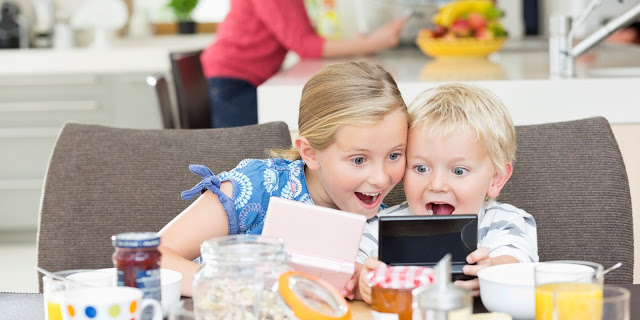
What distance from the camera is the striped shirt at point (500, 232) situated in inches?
60.2

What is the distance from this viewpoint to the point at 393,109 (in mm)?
1549

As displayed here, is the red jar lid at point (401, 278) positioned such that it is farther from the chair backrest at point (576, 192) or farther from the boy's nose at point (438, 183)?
the chair backrest at point (576, 192)

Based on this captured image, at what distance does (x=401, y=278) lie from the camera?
43.8 inches

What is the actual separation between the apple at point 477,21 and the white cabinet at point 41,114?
1974 mm

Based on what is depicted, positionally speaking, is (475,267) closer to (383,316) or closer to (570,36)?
(383,316)

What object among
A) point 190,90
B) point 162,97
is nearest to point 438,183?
point 162,97

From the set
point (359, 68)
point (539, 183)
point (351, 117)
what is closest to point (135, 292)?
point (351, 117)

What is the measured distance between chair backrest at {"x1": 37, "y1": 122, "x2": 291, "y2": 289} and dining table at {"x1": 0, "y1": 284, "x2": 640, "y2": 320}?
454 millimetres

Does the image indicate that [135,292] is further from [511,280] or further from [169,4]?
[169,4]

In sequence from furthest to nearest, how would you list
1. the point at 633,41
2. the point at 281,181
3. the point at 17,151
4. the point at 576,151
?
the point at 17,151 → the point at 633,41 → the point at 576,151 → the point at 281,181

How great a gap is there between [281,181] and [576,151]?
0.58m

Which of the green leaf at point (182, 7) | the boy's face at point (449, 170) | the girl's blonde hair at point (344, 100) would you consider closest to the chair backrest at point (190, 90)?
the girl's blonde hair at point (344, 100)

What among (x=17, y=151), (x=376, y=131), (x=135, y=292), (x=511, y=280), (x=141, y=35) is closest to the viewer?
(x=135, y=292)

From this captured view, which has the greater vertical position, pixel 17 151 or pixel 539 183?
pixel 539 183
